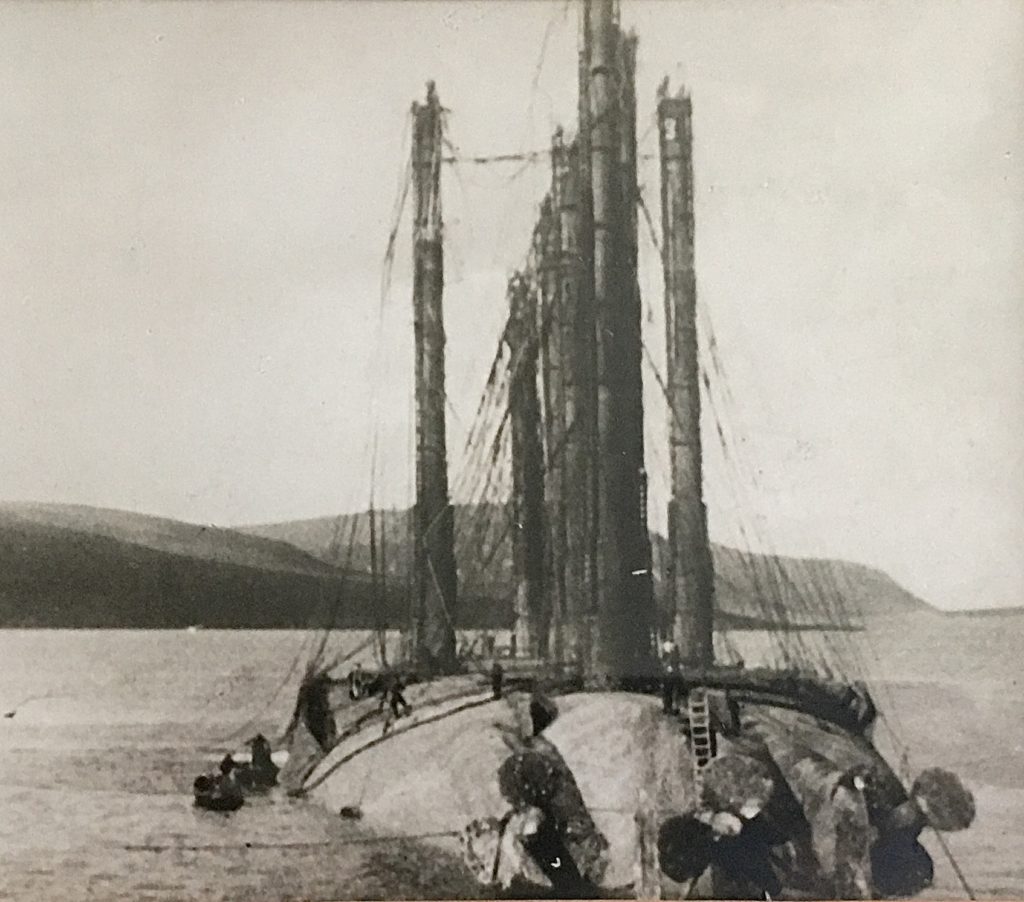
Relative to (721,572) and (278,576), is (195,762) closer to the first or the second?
(278,576)

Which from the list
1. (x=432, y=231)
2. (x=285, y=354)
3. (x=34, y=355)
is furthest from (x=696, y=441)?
(x=34, y=355)

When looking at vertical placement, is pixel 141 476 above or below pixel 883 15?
below

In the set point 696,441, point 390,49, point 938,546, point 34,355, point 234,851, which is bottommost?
point 234,851

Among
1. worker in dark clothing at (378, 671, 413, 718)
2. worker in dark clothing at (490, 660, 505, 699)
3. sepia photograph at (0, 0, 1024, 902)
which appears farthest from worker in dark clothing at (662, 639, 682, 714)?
worker in dark clothing at (378, 671, 413, 718)

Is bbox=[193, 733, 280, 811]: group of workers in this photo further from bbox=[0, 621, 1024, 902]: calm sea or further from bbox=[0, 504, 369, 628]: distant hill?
bbox=[0, 504, 369, 628]: distant hill

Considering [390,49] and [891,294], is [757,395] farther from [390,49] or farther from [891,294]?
[390,49]

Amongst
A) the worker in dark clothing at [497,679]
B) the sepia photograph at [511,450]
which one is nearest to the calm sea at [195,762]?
the sepia photograph at [511,450]
